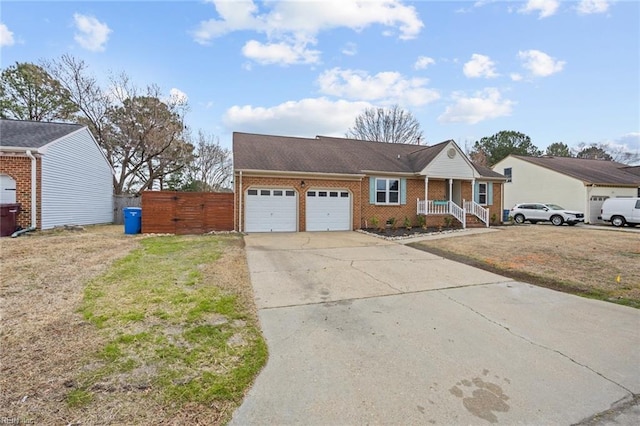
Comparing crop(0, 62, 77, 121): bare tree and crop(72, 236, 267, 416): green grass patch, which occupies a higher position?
crop(0, 62, 77, 121): bare tree

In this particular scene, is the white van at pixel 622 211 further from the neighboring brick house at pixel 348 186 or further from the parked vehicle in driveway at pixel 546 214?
the neighboring brick house at pixel 348 186

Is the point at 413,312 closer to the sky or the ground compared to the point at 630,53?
closer to the ground

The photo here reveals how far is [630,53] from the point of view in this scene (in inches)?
331

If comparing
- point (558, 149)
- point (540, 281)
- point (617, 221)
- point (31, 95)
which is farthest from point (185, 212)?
point (558, 149)

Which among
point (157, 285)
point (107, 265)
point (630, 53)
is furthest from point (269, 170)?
point (630, 53)

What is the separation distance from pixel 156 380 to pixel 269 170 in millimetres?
11266

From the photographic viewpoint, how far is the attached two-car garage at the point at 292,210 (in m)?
13.5

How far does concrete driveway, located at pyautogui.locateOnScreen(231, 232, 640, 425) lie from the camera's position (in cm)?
227

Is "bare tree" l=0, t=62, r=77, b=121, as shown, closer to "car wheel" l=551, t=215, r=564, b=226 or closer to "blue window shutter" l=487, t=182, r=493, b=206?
"blue window shutter" l=487, t=182, r=493, b=206

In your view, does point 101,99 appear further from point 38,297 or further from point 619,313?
point 619,313

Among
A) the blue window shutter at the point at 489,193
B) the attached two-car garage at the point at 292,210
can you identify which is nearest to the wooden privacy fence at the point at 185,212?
the attached two-car garage at the point at 292,210

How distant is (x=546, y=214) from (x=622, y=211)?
3625 millimetres

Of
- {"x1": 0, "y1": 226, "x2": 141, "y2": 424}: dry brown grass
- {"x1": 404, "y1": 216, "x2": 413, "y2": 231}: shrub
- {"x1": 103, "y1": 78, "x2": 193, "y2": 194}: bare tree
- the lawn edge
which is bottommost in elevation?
the lawn edge

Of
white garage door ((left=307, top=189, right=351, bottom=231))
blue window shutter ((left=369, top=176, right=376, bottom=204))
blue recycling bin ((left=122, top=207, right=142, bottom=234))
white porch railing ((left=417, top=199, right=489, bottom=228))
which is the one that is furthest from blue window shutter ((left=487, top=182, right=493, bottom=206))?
blue recycling bin ((left=122, top=207, right=142, bottom=234))
